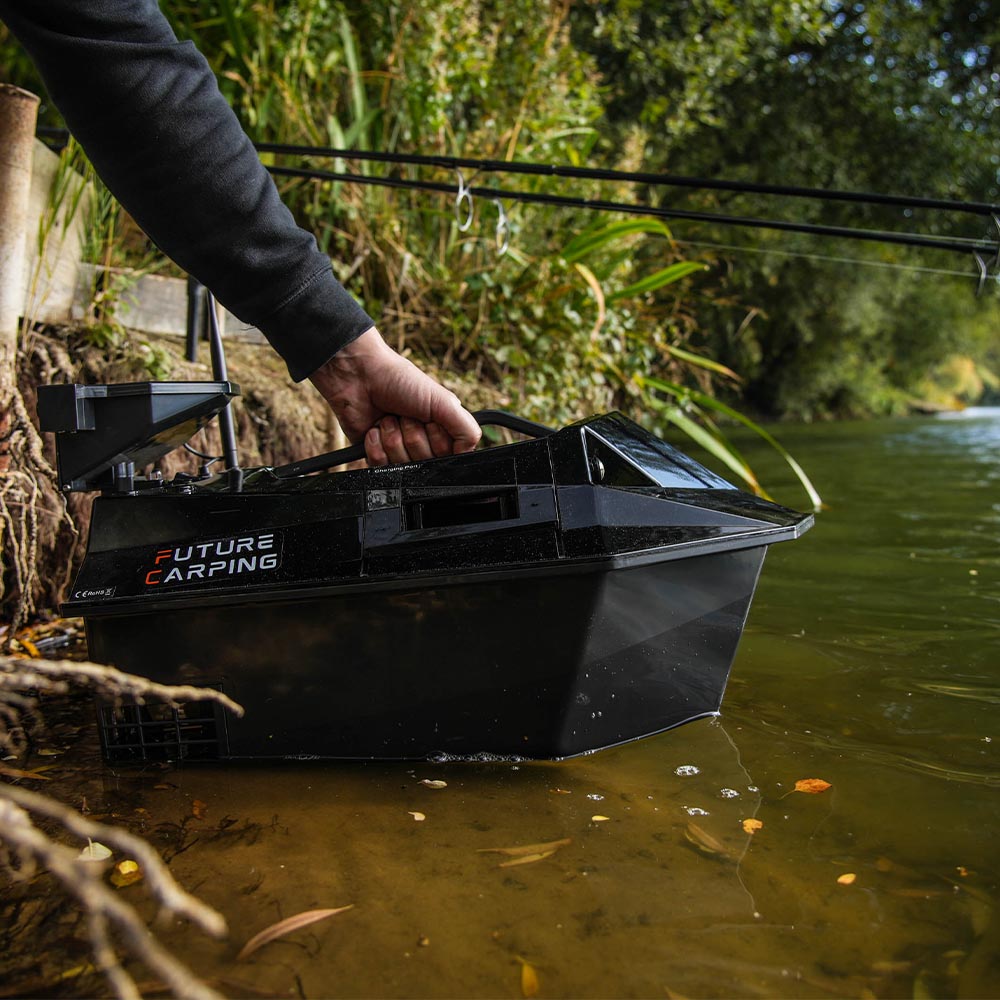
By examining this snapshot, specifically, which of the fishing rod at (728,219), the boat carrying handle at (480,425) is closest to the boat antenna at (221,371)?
the boat carrying handle at (480,425)

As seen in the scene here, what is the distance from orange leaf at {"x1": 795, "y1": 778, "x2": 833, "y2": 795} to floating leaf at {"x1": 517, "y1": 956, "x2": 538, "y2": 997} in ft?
2.20

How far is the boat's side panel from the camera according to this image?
4.97 feet

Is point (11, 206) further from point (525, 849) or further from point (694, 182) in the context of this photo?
point (525, 849)

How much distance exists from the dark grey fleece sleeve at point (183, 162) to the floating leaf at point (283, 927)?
2.66 ft

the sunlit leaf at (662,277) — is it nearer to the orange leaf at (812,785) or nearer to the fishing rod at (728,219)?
the fishing rod at (728,219)

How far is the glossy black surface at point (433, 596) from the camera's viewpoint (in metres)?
1.51

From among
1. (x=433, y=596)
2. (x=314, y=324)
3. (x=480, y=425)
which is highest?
(x=314, y=324)

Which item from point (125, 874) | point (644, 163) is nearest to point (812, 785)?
point (125, 874)

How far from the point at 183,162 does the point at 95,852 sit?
40.4 inches

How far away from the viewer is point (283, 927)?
1169 mm

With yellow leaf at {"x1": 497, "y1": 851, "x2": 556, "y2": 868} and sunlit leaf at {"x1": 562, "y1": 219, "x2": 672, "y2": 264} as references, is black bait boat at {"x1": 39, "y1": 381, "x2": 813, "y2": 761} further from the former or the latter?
sunlit leaf at {"x1": 562, "y1": 219, "x2": 672, "y2": 264}

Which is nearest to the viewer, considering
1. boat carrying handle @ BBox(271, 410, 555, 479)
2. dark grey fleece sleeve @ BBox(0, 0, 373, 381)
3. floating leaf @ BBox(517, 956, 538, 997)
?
floating leaf @ BBox(517, 956, 538, 997)

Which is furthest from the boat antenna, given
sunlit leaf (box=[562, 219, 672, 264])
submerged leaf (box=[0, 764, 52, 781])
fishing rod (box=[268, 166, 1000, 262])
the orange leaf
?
sunlit leaf (box=[562, 219, 672, 264])

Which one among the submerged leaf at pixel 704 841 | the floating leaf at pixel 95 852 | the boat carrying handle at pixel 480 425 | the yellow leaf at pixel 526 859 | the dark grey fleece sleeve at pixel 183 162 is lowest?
the floating leaf at pixel 95 852
